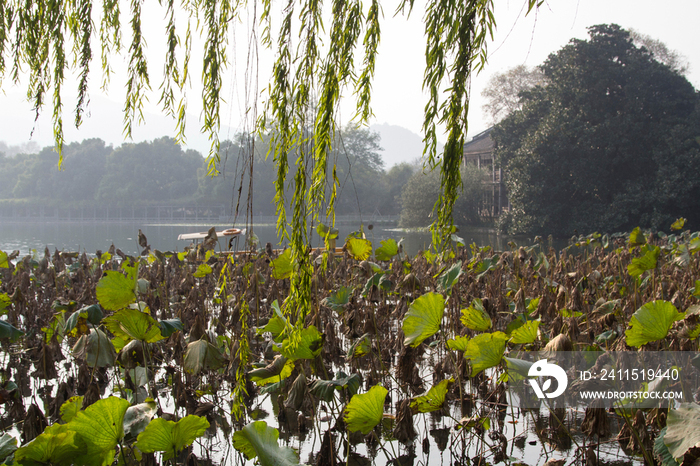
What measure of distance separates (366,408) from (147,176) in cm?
4591

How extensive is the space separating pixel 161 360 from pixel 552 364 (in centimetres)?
196

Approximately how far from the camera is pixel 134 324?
1.70 metres

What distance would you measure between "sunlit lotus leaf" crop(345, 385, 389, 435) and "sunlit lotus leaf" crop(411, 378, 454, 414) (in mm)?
193

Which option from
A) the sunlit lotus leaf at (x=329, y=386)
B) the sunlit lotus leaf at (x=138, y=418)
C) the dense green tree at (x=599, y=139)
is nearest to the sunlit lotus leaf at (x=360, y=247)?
the sunlit lotus leaf at (x=329, y=386)

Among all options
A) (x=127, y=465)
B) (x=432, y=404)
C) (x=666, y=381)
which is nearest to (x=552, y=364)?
(x=666, y=381)

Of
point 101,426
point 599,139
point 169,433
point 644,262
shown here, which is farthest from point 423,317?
point 599,139

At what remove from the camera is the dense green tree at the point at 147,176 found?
141ft

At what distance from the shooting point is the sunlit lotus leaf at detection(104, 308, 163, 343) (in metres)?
1.65

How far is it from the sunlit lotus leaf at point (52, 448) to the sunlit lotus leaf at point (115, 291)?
0.81 m

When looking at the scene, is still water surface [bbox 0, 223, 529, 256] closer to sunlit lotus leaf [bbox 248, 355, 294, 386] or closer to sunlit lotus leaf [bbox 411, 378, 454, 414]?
sunlit lotus leaf [bbox 248, 355, 294, 386]

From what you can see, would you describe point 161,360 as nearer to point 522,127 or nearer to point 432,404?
point 432,404

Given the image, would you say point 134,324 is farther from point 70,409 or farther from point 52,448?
point 52,448

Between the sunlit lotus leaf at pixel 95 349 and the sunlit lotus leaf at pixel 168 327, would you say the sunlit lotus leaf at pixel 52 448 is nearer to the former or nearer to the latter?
the sunlit lotus leaf at pixel 168 327

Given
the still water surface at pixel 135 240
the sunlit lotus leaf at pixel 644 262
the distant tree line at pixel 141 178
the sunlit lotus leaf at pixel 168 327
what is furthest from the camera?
the distant tree line at pixel 141 178
